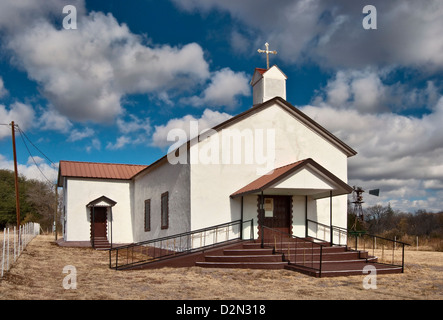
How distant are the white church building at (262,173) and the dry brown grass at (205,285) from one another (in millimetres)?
3344

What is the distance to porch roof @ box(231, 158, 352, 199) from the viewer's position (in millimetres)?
15625

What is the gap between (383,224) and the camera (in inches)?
2790

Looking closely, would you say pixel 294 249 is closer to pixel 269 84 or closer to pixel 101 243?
pixel 269 84

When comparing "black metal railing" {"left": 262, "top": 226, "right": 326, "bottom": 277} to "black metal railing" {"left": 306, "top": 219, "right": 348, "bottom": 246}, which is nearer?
"black metal railing" {"left": 262, "top": 226, "right": 326, "bottom": 277}

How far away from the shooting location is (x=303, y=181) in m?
15.9

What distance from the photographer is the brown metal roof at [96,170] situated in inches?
1067

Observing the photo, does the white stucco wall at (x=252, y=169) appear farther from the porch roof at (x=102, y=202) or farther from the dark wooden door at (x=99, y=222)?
the dark wooden door at (x=99, y=222)

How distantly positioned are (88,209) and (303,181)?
52.6 ft

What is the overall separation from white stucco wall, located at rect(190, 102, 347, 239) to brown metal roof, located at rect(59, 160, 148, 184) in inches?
473

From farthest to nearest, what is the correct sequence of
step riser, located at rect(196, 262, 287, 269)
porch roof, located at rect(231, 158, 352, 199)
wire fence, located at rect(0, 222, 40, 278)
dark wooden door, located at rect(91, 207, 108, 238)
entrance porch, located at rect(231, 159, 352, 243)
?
dark wooden door, located at rect(91, 207, 108, 238)
entrance porch, located at rect(231, 159, 352, 243)
porch roof, located at rect(231, 158, 352, 199)
step riser, located at rect(196, 262, 287, 269)
wire fence, located at rect(0, 222, 40, 278)

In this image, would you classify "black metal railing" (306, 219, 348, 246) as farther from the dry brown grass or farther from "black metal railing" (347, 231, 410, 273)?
the dry brown grass

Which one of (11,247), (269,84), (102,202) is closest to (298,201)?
(269,84)

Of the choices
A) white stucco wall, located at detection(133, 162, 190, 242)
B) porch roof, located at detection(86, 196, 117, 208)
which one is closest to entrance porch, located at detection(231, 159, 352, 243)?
white stucco wall, located at detection(133, 162, 190, 242)

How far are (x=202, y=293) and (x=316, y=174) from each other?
7.66 metres
